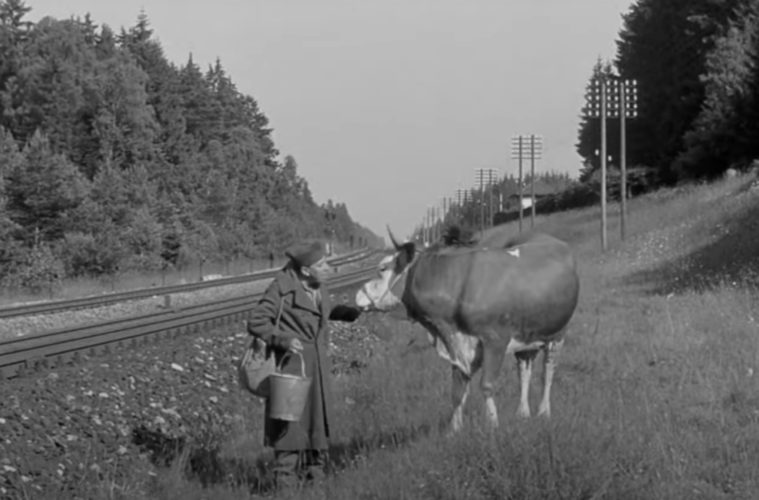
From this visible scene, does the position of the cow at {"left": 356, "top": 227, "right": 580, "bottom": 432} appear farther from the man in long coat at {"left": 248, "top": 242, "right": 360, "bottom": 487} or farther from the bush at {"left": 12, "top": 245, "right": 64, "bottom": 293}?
the bush at {"left": 12, "top": 245, "right": 64, "bottom": 293}

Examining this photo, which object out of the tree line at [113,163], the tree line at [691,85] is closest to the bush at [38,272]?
the tree line at [113,163]

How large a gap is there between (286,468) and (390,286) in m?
1.57

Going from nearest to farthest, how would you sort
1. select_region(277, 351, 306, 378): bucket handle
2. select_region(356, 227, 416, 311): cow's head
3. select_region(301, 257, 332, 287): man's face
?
select_region(277, 351, 306, 378): bucket handle, select_region(301, 257, 332, 287): man's face, select_region(356, 227, 416, 311): cow's head

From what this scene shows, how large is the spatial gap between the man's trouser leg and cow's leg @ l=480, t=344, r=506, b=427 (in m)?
1.43

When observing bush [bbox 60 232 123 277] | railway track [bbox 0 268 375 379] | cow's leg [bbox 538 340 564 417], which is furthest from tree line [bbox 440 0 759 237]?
cow's leg [bbox 538 340 564 417]

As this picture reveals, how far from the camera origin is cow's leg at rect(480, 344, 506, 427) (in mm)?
8489

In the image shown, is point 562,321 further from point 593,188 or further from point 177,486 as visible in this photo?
point 593,188

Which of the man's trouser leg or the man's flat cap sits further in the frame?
the man's flat cap

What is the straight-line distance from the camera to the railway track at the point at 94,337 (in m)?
15.2

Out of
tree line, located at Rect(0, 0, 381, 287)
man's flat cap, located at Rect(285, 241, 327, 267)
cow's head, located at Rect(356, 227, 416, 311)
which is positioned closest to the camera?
man's flat cap, located at Rect(285, 241, 327, 267)

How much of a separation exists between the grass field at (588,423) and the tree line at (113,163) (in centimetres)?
2884

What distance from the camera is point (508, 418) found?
8.53m

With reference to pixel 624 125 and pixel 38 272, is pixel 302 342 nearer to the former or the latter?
pixel 38 272

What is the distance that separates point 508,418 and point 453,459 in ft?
4.16
